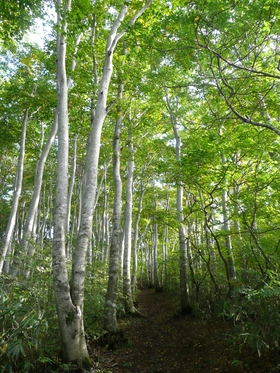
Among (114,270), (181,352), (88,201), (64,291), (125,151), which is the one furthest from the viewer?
(125,151)

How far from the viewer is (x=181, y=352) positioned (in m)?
5.82

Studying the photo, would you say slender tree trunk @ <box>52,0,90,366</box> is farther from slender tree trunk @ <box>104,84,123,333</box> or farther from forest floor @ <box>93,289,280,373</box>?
slender tree trunk @ <box>104,84,123,333</box>

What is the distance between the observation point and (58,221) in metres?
4.60

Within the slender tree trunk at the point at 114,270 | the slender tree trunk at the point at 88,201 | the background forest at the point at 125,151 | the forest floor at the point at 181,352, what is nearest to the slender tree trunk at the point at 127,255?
the background forest at the point at 125,151

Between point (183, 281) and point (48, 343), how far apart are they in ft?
19.2

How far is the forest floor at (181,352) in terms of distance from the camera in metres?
4.46

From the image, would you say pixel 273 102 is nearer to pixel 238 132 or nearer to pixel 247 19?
pixel 238 132

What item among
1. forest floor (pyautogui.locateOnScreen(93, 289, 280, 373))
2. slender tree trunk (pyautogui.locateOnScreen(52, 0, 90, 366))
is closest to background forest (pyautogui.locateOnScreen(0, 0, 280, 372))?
slender tree trunk (pyautogui.locateOnScreen(52, 0, 90, 366))

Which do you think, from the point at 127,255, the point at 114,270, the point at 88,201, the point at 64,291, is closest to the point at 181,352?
the point at 114,270

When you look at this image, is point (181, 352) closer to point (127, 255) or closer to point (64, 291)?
point (64, 291)

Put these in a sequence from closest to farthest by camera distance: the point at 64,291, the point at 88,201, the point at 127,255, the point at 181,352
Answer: the point at 64,291
the point at 88,201
the point at 181,352
the point at 127,255

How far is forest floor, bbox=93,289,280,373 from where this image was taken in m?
4.46

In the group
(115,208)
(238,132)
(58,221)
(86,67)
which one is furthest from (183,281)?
(86,67)

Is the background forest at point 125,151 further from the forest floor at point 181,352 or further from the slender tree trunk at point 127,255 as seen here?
the forest floor at point 181,352
